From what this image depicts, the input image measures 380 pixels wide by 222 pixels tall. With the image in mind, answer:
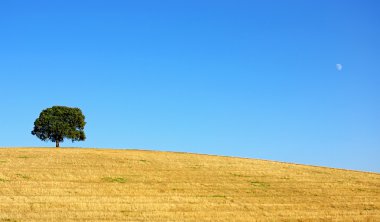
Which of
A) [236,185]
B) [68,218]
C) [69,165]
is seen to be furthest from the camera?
[69,165]

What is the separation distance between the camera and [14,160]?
43.4 meters

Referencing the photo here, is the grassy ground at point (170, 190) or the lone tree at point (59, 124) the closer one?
the grassy ground at point (170, 190)

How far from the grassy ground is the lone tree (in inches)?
714

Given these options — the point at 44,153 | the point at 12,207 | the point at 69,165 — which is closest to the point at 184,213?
the point at 12,207

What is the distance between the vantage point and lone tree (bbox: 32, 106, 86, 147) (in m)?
68.0

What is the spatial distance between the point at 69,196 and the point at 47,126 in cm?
3932

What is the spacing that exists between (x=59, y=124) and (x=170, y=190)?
37090 millimetres

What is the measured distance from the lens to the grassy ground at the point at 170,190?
92.3ft

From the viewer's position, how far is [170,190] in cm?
3462

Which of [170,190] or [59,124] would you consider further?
[59,124]

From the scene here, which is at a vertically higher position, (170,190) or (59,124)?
(59,124)

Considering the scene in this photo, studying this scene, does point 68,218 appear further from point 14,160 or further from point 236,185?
point 14,160

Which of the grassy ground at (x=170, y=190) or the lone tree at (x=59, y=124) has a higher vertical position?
the lone tree at (x=59, y=124)

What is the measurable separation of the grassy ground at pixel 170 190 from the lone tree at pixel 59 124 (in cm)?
1813
